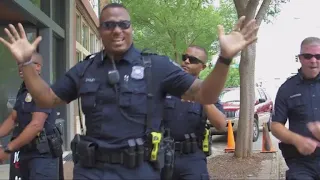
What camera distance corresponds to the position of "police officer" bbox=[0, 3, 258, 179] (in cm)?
304

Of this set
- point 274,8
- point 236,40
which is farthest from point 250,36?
point 274,8

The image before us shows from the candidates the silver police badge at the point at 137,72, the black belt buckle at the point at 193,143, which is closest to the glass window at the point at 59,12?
the black belt buckle at the point at 193,143

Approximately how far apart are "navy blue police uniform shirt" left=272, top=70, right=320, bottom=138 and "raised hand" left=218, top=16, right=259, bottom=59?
169cm

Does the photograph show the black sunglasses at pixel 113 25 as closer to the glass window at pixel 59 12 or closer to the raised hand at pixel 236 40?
the raised hand at pixel 236 40

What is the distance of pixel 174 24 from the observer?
22.0 metres

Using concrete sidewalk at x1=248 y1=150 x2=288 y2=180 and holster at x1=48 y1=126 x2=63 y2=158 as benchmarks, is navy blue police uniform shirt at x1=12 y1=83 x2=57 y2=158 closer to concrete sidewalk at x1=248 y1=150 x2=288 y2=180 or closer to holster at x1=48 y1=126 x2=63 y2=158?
holster at x1=48 y1=126 x2=63 y2=158

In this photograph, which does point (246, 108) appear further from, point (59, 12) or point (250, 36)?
point (250, 36)

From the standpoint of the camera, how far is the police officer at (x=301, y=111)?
423 centimetres

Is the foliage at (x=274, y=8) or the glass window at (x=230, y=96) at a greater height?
the foliage at (x=274, y=8)

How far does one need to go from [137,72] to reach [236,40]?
2.29ft

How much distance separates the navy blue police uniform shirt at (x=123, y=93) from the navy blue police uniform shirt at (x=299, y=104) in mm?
1592

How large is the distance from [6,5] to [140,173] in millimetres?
5590

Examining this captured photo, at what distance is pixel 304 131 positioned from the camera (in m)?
4.29

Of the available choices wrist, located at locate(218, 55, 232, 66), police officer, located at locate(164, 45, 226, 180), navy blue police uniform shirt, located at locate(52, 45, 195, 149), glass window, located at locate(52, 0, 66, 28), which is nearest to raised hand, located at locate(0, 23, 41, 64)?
navy blue police uniform shirt, located at locate(52, 45, 195, 149)
